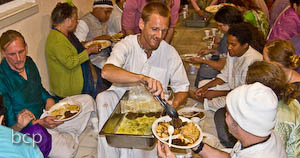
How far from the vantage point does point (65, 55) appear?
3314mm

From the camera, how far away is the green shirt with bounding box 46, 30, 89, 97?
10.9 ft

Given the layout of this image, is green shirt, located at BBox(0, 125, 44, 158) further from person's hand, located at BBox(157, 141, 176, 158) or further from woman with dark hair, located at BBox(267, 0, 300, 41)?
woman with dark hair, located at BBox(267, 0, 300, 41)

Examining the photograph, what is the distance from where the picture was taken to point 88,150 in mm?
3051

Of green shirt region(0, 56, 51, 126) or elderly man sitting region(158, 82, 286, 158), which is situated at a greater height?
elderly man sitting region(158, 82, 286, 158)

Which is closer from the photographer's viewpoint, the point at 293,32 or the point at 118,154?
the point at 118,154

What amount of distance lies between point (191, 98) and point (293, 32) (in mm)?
1469

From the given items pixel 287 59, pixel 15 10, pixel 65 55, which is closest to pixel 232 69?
pixel 287 59

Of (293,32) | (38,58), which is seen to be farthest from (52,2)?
(293,32)

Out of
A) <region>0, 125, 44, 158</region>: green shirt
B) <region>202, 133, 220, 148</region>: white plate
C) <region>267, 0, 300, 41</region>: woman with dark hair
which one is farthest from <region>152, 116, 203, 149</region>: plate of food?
<region>267, 0, 300, 41</region>: woman with dark hair

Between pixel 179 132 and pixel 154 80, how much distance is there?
0.38 meters

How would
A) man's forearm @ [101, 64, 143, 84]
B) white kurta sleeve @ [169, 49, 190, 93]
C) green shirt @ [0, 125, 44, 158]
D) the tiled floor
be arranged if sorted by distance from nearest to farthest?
1. green shirt @ [0, 125, 44, 158]
2. man's forearm @ [101, 64, 143, 84]
3. white kurta sleeve @ [169, 49, 190, 93]
4. the tiled floor

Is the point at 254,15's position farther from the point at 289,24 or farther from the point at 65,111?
the point at 65,111

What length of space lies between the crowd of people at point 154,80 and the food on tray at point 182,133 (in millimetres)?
89

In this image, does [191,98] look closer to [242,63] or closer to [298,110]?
[242,63]
